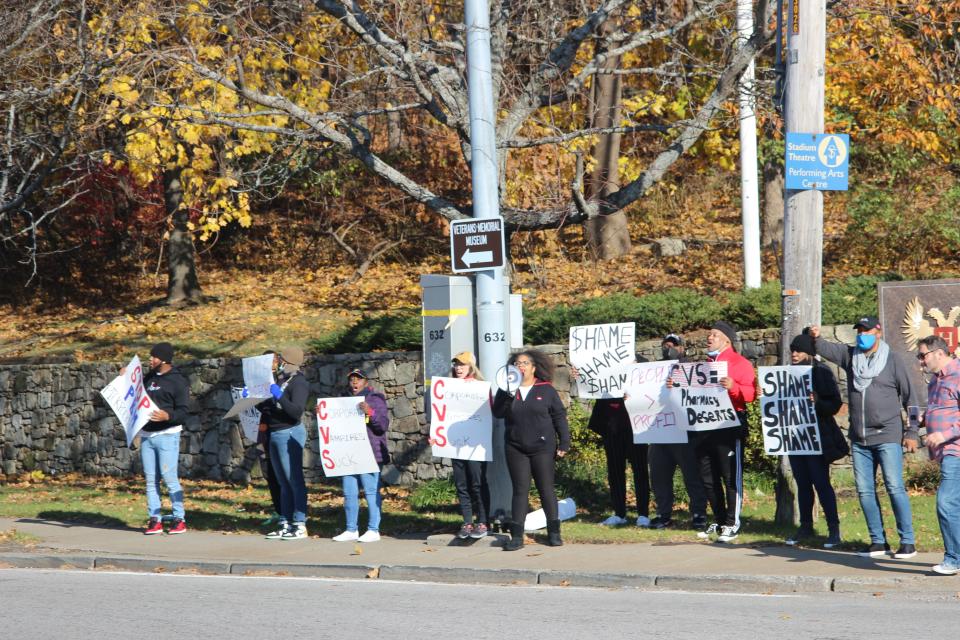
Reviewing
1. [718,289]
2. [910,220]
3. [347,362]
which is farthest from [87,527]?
[910,220]

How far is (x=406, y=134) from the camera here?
28094mm

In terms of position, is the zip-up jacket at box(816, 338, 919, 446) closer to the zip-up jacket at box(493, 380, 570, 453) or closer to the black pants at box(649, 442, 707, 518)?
the black pants at box(649, 442, 707, 518)

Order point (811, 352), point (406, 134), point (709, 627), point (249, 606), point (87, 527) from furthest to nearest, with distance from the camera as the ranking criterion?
point (406, 134)
point (87, 527)
point (811, 352)
point (249, 606)
point (709, 627)

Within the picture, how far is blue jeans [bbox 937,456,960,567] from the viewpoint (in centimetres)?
901

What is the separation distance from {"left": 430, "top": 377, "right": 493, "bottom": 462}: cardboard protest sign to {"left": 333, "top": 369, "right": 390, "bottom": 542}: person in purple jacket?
0.71 meters

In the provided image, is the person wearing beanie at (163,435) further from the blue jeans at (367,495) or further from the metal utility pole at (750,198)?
the metal utility pole at (750,198)

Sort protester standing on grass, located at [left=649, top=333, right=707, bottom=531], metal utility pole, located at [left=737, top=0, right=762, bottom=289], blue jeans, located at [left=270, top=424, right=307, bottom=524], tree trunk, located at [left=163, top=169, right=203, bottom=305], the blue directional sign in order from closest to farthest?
the blue directional sign → protester standing on grass, located at [left=649, top=333, right=707, bottom=531] → blue jeans, located at [left=270, top=424, right=307, bottom=524] → metal utility pole, located at [left=737, top=0, right=762, bottom=289] → tree trunk, located at [left=163, top=169, right=203, bottom=305]

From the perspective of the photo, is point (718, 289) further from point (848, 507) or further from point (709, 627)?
point (709, 627)

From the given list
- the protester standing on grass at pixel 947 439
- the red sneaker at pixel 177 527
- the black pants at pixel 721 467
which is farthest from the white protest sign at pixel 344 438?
the protester standing on grass at pixel 947 439

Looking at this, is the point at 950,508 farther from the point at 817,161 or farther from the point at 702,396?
the point at 817,161

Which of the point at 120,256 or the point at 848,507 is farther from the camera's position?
the point at 120,256

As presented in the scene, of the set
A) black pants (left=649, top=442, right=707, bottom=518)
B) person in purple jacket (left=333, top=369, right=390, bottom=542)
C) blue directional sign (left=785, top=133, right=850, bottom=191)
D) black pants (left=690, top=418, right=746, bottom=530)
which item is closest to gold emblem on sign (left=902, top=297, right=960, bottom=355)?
blue directional sign (left=785, top=133, right=850, bottom=191)

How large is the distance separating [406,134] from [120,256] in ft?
25.0

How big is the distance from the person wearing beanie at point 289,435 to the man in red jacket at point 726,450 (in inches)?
159
